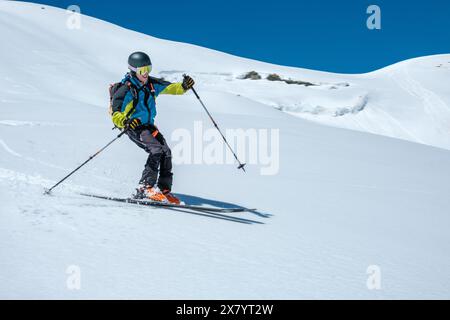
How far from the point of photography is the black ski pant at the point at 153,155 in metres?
5.34

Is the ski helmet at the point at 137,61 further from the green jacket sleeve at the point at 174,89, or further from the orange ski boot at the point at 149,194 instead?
the orange ski boot at the point at 149,194

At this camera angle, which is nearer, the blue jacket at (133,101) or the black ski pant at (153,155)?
the blue jacket at (133,101)

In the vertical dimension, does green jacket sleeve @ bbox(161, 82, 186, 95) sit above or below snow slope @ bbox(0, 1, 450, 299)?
above

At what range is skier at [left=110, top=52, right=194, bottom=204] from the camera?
16.9 ft

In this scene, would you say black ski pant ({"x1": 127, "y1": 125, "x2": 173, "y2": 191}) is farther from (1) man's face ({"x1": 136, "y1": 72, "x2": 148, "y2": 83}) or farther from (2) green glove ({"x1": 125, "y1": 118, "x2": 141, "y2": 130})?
(1) man's face ({"x1": 136, "y1": 72, "x2": 148, "y2": 83})

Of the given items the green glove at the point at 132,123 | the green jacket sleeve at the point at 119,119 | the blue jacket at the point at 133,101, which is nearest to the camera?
the green glove at the point at 132,123

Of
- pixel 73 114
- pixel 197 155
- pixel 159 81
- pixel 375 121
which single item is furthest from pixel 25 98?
pixel 375 121

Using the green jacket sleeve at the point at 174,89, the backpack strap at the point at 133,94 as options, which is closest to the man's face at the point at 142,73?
the backpack strap at the point at 133,94

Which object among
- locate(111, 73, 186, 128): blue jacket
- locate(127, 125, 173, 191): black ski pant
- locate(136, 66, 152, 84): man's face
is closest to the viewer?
locate(111, 73, 186, 128): blue jacket

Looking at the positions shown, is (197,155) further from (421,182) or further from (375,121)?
(375,121)

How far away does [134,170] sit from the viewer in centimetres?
712

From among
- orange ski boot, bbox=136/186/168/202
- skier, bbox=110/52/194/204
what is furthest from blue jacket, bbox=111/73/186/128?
orange ski boot, bbox=136/186/168/202

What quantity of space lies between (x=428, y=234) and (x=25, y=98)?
1140 centimetres

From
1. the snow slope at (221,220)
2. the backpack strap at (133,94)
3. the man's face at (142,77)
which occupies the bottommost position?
the snow slope at (221,220)
